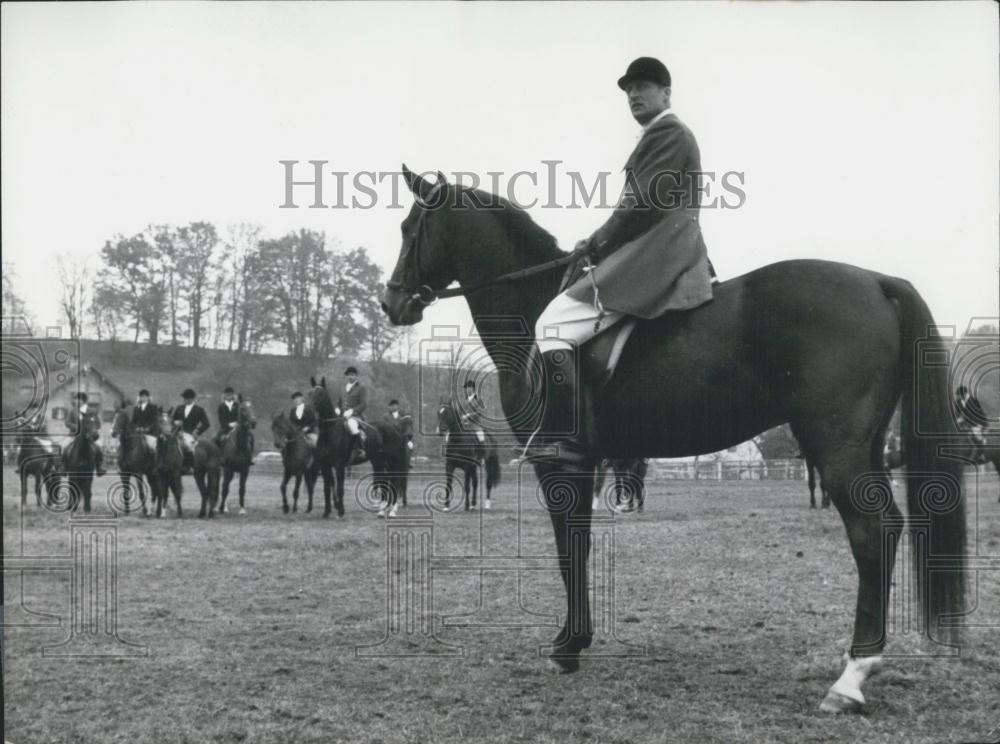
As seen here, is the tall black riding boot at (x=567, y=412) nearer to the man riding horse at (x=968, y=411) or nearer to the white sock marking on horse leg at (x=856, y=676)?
the white sock marking on horse leg at (x=856, y=676)

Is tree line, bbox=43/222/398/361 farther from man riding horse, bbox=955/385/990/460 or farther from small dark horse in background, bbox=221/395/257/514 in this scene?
man riding horse, bbox=955/385/990/460

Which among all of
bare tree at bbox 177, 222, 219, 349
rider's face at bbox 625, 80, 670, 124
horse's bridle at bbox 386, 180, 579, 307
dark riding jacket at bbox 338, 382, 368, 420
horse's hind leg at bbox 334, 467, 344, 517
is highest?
bare tree at bbox 177, 222, 219, 349

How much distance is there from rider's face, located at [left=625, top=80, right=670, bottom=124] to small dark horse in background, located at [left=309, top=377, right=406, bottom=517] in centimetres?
1194

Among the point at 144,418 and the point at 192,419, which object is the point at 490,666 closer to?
the point at 144,418

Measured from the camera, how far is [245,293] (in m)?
27.0

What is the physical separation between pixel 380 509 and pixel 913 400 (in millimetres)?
13348

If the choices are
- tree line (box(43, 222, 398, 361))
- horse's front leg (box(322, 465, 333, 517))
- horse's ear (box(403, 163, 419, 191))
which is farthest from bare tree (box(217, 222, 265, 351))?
horse's ear (box(403, 163, 419, 191))

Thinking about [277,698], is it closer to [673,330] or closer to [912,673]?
[673,330]

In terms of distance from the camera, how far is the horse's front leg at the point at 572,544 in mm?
4586

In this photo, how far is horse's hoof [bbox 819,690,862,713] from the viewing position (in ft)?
12.1

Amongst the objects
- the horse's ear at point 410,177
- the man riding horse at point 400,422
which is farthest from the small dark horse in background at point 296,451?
the horse's ear at point 410,177

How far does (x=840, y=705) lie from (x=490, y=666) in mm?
1840

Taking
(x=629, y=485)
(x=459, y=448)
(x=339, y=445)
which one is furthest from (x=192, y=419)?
(x=629, y=485)

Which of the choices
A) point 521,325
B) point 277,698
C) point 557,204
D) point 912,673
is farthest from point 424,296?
point 912,673
